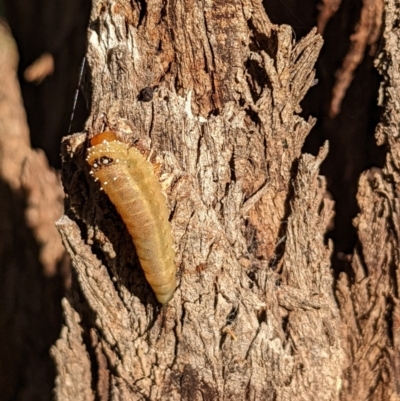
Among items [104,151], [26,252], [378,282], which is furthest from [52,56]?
[378,282]

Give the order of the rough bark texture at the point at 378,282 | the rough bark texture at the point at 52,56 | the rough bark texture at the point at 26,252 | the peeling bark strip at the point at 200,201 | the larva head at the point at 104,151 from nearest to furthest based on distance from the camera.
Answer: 1. the larva head at the point at 104,151
2. the peeling bark strip at the point at 200,201
3. the rough bark texture at the point at 378,282
4. the rough bark texture at the point at 52,56
5. the rough bark texture at the point at 26,252

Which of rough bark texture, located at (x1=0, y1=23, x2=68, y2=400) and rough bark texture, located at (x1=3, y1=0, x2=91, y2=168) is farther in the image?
rough bark texture, located at (x1=0, y1=23, x2=68, y2=400)

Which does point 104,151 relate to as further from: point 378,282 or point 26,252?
point 26,252

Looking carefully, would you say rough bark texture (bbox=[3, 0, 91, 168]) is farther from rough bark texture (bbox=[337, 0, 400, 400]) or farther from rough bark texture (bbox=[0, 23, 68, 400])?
rough bark texture (bbox=[337, 0, 400, 400])

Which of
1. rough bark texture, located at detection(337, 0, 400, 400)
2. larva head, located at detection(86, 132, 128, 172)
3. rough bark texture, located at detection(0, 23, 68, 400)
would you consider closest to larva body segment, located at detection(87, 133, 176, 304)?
larva head, located at detection(86, 132, 128, 172)

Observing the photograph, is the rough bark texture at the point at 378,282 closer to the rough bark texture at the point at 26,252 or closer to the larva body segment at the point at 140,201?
the larva body segment at the point at 140,201

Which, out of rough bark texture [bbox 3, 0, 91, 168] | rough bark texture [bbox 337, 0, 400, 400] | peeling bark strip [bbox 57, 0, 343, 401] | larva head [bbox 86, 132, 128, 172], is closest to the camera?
larva head [bbox 86, 132, 128, 172]

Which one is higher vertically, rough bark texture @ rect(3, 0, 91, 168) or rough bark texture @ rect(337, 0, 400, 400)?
rough bark texture @ rect(3, 0, 91, 168)

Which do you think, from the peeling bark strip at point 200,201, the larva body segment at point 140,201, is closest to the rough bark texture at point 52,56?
the peeling bark strip at point 200,201
